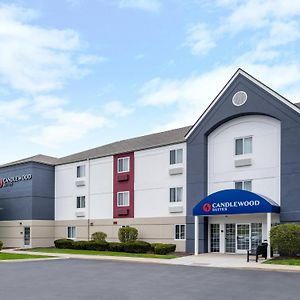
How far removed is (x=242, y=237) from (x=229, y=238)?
1006 mm

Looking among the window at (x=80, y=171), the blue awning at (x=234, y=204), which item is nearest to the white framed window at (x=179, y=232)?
the blue awning at (x=234, y=204)

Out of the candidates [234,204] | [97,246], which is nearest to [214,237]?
[234,204]

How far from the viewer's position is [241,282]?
1557 cm

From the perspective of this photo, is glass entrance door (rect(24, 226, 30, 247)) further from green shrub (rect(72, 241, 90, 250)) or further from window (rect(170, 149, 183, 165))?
window (rect(170, 149, 183, 165))

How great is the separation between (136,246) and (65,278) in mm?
14553

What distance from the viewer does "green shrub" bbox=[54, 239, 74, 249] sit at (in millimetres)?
36062

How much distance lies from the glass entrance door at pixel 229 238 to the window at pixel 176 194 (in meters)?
4.19

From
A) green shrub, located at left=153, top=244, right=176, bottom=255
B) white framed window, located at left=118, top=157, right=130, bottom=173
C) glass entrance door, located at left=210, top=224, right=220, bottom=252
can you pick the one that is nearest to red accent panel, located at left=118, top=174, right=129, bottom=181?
white framed window, located at left=118, top=157, right=130, bottom=173

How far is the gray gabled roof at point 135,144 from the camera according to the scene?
34438 millimetres

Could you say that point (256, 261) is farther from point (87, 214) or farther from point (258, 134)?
point (87, 214)

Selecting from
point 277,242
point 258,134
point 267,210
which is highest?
point 258,134

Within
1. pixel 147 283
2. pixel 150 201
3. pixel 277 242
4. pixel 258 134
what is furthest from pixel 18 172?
pixel 147 283

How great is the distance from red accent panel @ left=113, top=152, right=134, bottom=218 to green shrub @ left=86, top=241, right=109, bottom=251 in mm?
2864

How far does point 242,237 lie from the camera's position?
2834cm
